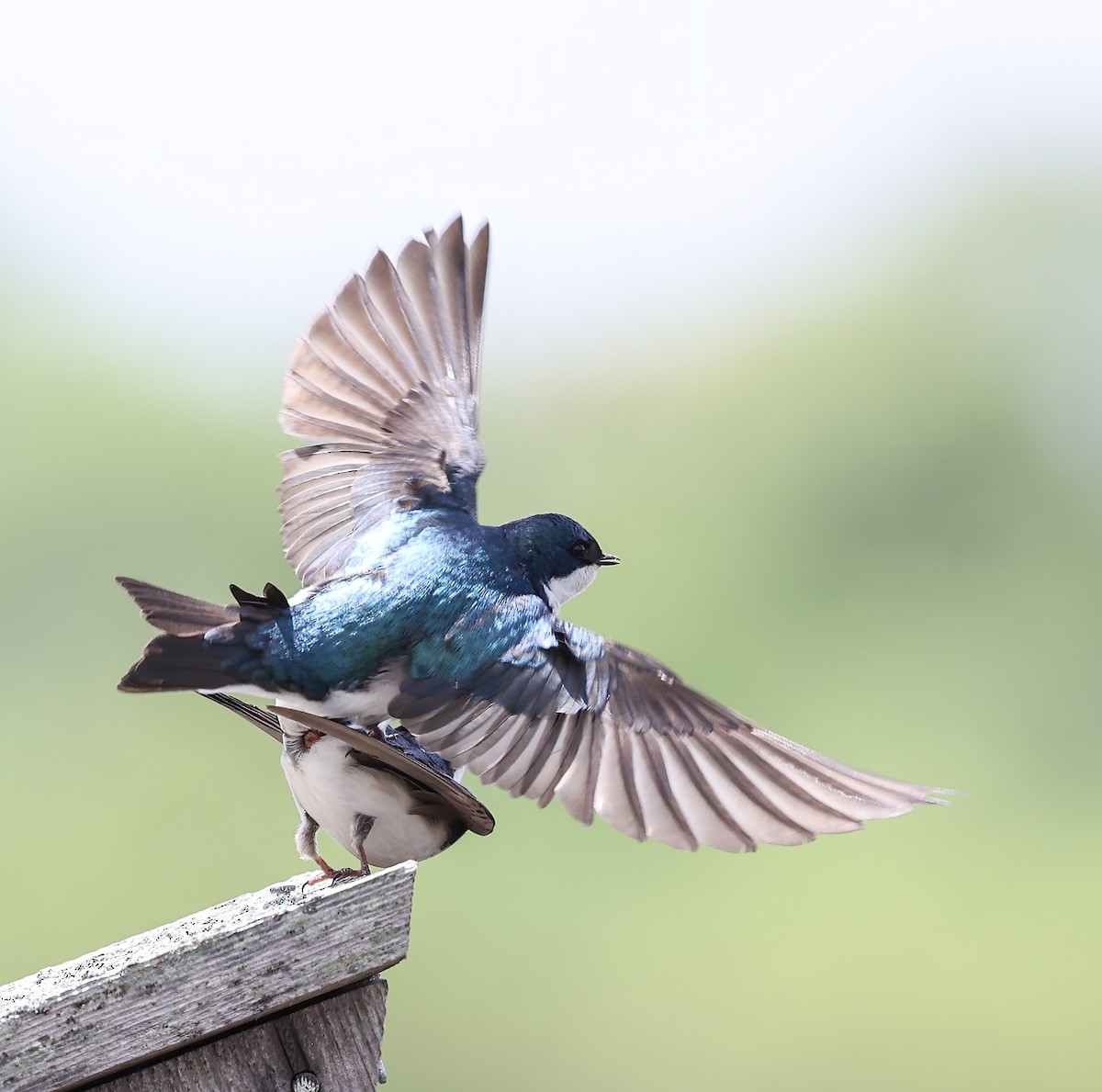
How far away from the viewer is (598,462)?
20.2ft

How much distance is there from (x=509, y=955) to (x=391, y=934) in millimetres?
3235

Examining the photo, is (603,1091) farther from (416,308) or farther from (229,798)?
(416,308)

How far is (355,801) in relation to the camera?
166 cm

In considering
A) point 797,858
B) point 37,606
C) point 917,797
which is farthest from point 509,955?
point 917,797

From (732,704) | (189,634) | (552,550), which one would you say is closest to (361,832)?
(189,634)

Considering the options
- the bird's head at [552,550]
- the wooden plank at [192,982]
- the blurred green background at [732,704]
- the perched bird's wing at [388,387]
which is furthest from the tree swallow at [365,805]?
the blurred green background at [732,704]

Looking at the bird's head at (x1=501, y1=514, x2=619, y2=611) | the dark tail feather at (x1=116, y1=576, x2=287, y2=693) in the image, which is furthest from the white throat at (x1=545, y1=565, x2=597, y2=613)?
the dark tail feather at (x1=116, y1=576, x2=287, y2=693)

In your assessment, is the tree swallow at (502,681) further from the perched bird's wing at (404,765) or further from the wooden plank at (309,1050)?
the wooden plank at (309,1050)

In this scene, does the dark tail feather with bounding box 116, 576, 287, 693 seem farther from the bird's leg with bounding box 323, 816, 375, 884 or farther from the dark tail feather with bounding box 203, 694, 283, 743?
the bird's leg with bounding box 323, 816, 375, 884

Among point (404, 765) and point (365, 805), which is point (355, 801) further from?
point (404, 765)

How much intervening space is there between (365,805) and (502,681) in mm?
275

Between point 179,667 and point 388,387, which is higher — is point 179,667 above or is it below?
below

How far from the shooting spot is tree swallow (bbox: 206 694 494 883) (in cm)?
164

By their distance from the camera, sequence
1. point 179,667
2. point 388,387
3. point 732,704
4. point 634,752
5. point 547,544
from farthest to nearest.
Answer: point 732,704, point 388,387, point 547,544, point 634,752, point 179,667
